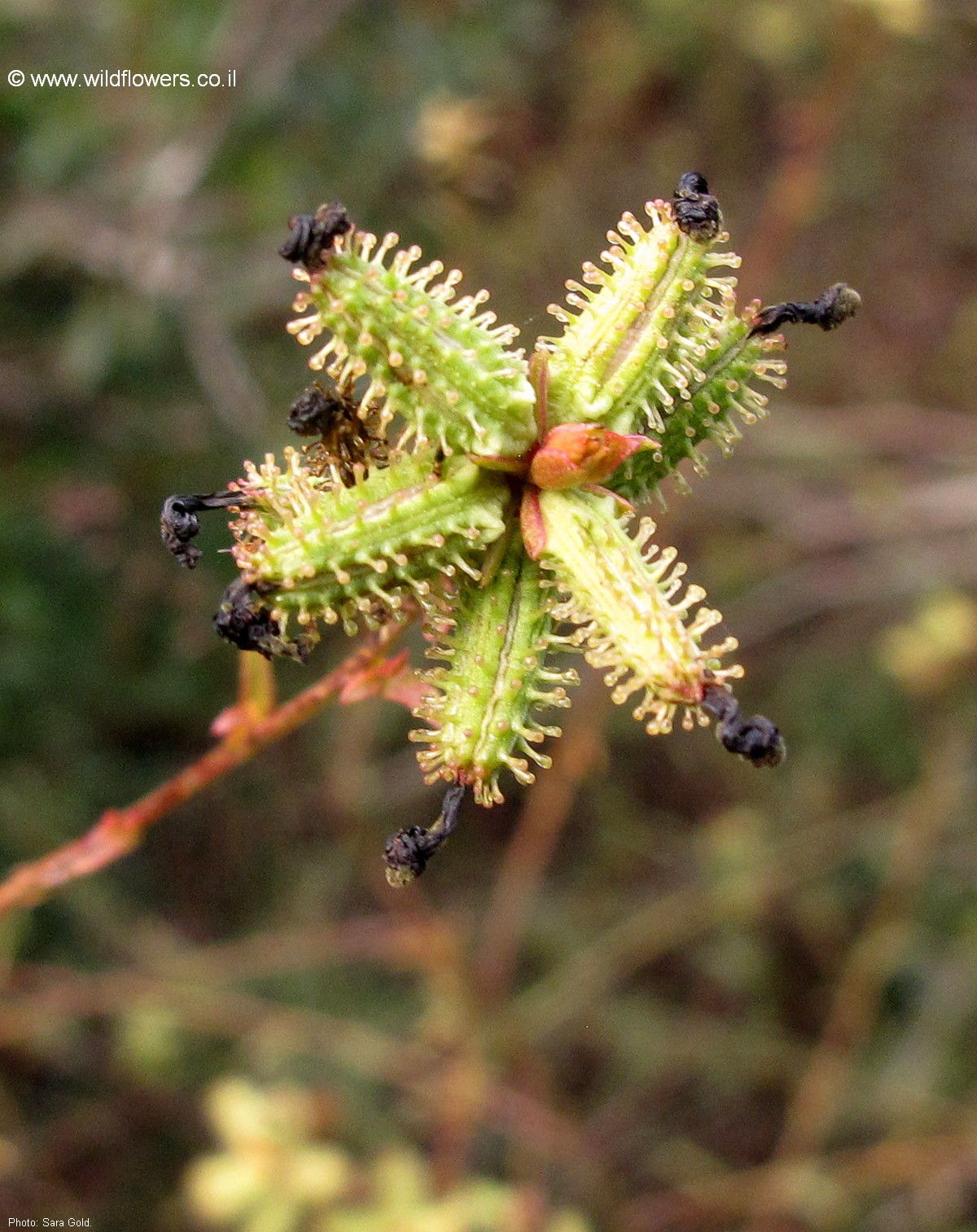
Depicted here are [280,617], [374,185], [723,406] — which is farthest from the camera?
[374,185]

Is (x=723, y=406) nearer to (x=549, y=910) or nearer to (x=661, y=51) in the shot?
(x=549, y=910)

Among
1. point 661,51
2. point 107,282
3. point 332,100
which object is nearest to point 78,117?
point 107,282

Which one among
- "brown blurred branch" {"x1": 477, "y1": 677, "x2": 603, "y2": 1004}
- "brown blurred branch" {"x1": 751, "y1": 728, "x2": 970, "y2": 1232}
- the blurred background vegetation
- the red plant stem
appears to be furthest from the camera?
"brown blurred branch" {"x1": 751, "y1": 728, "x2": 970, "y2": 1232}

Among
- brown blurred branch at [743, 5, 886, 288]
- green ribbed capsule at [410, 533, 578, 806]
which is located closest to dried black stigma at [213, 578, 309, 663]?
green ribbed capsule at [410, 533, 578, 806]

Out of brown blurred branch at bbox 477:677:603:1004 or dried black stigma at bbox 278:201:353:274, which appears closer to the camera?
dried black stigma at bbox 278:201:353:274

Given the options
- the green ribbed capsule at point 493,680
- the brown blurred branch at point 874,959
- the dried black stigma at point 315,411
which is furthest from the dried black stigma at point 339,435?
the brown blurred branch at point 874,959

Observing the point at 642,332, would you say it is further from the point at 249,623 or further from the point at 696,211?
the point at 249,623

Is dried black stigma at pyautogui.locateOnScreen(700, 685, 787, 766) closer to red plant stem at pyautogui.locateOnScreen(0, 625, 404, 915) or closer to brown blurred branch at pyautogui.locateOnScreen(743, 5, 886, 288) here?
red plant stem at pyautogui.locateOnScreen(0, 625, 404, 915)
